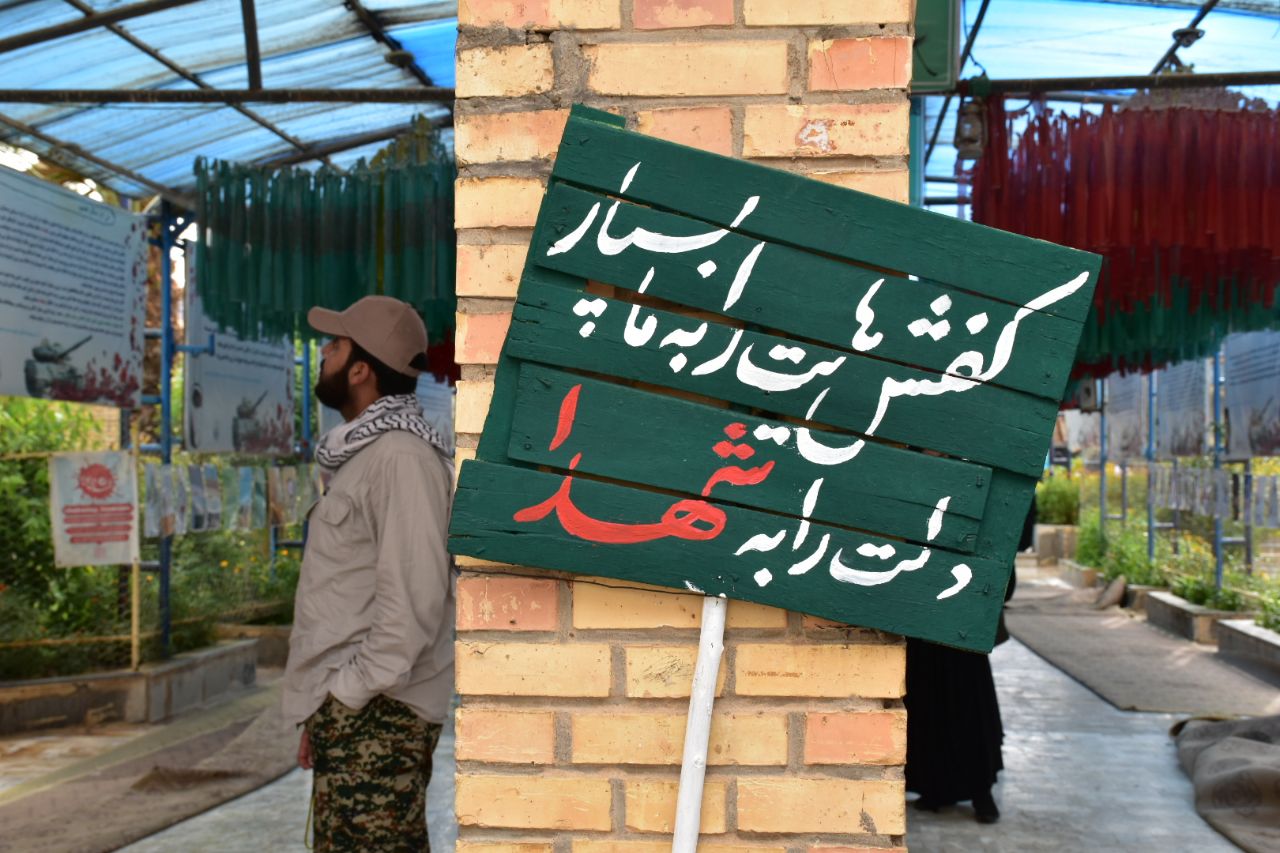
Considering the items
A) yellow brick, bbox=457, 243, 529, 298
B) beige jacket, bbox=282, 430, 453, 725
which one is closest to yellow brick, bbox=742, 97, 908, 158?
yellow brick, bbox=457, 243, 529, 298

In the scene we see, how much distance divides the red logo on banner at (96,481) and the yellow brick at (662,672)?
5.35m

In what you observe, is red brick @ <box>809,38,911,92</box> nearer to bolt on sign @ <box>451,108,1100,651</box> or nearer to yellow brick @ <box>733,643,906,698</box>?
bolt on sign @ <box>451,108,1100,651</box>

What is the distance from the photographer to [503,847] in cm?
177

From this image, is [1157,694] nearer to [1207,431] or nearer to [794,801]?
[1207,431]

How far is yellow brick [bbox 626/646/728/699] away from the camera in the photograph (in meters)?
A: 1.75

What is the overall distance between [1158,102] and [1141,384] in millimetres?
8353

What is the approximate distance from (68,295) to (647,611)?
5221 millimetres

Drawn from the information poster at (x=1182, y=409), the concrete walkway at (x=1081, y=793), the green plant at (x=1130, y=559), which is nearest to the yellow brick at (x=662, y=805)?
the concrete walkway at (x=1081, y=793)

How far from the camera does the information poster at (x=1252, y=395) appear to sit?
849cm

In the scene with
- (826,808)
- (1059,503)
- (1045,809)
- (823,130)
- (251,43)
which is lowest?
(1045,809)

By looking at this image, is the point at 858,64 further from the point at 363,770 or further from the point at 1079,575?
the point at 1079,575

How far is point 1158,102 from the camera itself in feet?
15.4

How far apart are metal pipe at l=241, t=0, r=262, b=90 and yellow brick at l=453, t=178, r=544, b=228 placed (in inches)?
137

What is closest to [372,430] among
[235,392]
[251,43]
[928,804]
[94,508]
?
[251,43]
